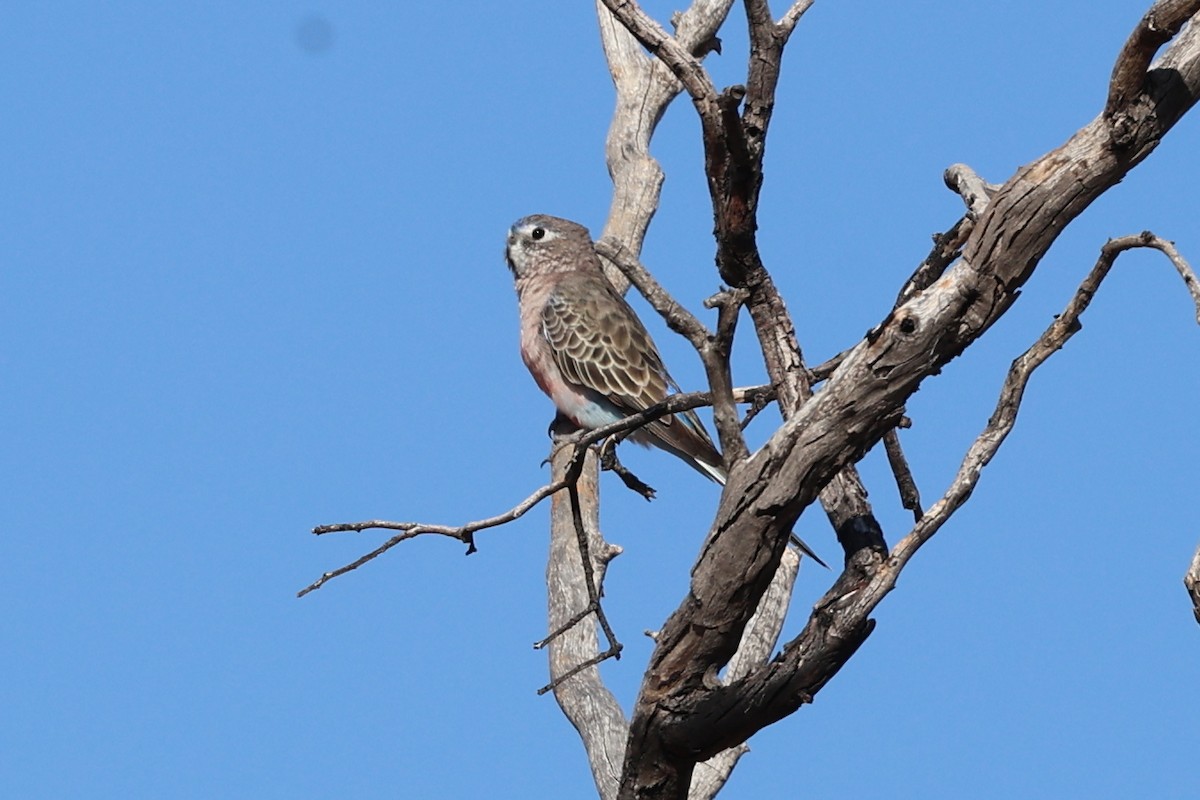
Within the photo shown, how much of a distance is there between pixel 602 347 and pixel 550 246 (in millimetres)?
1015

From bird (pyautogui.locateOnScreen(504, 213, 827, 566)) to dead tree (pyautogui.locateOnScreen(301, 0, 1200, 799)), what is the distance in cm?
341

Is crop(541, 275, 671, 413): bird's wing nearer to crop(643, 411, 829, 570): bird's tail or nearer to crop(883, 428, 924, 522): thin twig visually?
crop(643, 411, 829, 570): bird's tail

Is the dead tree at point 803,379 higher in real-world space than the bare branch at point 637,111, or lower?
lower

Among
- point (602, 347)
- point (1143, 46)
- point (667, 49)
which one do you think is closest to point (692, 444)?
point (602, 347)

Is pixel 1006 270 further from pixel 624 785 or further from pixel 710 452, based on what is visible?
pixel 710 452

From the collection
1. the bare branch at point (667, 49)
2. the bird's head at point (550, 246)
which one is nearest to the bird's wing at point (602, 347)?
the bird's head at point (550, 246)

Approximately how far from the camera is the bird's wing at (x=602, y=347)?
9555 mm

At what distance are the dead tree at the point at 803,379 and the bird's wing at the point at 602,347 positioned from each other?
3385 mm

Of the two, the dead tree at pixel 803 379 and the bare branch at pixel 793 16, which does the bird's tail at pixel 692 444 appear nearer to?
the dead tree at pixel 803 379

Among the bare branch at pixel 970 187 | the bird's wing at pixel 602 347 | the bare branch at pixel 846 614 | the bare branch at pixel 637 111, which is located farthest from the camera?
the bare branch at pixel 637 111

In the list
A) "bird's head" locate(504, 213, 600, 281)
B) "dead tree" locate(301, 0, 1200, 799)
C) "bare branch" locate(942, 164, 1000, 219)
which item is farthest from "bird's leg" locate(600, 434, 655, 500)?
"bird's head" locate(504, 213, 600, 281)

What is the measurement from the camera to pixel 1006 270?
201 inches

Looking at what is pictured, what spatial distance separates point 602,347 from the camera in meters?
9.62

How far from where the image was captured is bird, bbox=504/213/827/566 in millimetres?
9570
